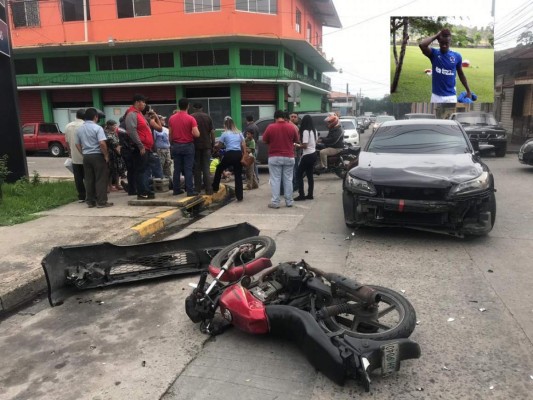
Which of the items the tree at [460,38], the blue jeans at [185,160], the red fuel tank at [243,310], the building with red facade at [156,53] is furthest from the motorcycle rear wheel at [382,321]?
the building with red facade at [156,53]

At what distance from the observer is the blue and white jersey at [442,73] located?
48.4ft

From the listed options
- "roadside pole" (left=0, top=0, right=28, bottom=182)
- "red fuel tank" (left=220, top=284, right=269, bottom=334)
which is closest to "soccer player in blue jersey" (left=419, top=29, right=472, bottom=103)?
"roadside pole" (left=0, top=0, right=28, bottom=182)

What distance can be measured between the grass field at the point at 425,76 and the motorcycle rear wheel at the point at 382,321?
710 inches

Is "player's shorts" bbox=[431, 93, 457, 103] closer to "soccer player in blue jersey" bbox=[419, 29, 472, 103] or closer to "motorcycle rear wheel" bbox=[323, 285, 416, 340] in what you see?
"soccer player in blue jersey" bbox=[419, 29, 472, 103]

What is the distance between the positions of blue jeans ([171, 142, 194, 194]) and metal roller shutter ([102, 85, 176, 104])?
21.1m

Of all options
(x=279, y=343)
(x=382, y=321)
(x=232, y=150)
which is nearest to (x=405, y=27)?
(x=232, y=150)

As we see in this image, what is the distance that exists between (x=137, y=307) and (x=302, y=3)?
107 feet

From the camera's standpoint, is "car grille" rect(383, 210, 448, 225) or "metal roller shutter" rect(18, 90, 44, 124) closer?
"car grille" rect(383, 210, 448, 225)

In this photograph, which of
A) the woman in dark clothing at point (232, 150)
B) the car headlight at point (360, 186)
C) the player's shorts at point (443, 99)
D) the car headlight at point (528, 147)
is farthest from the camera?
the player's shorts at point (443, 99)

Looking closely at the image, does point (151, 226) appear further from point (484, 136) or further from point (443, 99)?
point (484, 136)

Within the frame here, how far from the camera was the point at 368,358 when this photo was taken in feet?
8.99

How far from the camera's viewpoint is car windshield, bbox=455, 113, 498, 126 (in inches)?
709

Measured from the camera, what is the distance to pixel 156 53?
27.7 m

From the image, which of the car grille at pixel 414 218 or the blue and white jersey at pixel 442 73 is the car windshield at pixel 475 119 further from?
the car grille at pixel 414 218
